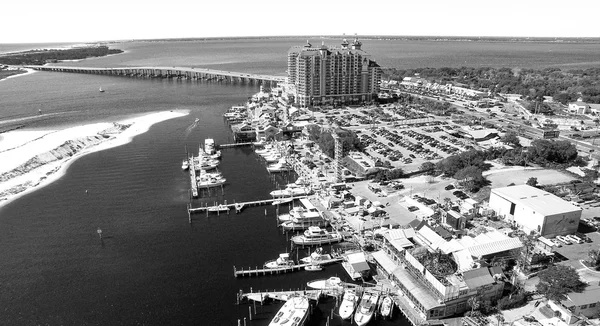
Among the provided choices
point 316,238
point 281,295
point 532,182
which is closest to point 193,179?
point 316,238

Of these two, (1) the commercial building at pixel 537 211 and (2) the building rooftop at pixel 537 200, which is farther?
(2) the building rooftop at pixel 537 200

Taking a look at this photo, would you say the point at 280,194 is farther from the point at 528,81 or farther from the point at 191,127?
the point at 528,81

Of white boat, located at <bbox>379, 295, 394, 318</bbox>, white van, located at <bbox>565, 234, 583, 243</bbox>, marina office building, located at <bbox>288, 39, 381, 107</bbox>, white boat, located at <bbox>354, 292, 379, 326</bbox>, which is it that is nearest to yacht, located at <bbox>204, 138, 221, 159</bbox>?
marina office building, located at <bbox>288, 39, 381, 107</bbox>

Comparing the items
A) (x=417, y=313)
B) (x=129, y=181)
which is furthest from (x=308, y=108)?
(x=417, y=313)

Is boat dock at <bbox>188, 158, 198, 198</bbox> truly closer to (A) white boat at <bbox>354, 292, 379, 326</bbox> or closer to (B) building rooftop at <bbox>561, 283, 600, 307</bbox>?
(A) white boat at <bbox>354, 292, 379, 326</bbox>

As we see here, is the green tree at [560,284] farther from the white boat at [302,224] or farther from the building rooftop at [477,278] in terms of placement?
the white boat at [302,224]

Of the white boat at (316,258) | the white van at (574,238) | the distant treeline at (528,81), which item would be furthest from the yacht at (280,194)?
the distant treeline at (528,81)
